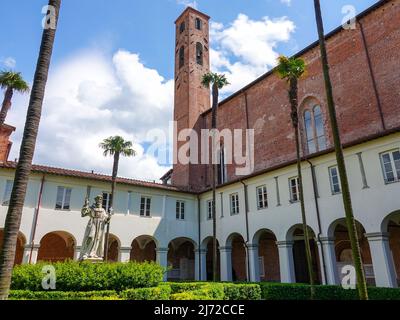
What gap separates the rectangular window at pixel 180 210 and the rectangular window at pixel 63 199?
8.43m

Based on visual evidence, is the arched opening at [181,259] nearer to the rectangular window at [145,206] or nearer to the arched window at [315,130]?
the rectangular window at [145,206]

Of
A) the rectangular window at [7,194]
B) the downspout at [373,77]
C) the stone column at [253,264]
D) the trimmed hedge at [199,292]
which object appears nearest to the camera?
the trimmed hedge at [199,292]

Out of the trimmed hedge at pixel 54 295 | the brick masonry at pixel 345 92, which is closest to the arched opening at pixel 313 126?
the brick masonry at pixel 345 92

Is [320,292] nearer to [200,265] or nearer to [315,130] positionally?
[200,265]

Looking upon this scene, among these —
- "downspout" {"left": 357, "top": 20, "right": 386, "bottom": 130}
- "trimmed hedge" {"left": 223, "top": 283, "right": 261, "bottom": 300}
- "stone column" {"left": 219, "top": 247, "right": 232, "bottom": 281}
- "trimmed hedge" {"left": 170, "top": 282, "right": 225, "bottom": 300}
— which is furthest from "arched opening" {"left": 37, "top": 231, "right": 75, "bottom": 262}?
"downspout" {"left": 357, "top": 20, "right": 386, "bottom": 130}

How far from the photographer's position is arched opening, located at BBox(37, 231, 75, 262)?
893 inches

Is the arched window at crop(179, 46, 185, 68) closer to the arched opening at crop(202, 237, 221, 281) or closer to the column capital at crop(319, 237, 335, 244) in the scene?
the arched opening at crop(202, 237, 221, 281)

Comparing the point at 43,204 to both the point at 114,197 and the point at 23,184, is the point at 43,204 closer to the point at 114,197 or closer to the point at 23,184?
the point at 114,197

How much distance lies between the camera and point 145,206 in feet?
79.6

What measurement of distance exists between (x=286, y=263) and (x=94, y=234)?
11.0 metres

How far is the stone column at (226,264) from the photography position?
22594 mm

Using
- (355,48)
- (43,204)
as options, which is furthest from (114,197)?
(355,48)

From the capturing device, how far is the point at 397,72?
18.9 meters

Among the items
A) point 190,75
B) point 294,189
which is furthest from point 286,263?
point 190,75
